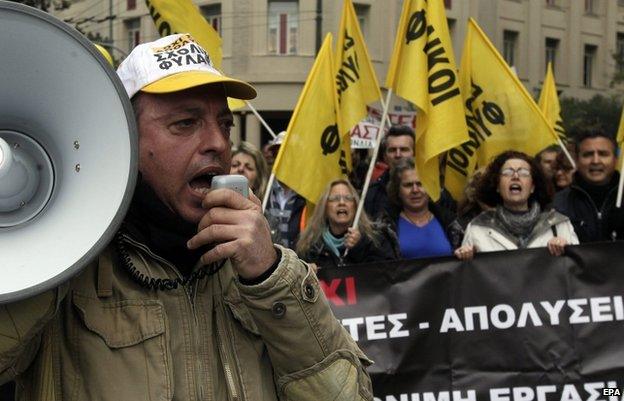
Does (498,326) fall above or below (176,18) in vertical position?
below

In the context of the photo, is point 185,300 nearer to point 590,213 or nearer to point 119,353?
point 119,353

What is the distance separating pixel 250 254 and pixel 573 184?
17.1ft

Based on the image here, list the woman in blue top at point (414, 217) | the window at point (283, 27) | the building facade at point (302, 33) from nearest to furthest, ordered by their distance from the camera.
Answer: the woman in blue top at point (414, 217) < the building facade at point (302, 33) < the window at point (283, 27)

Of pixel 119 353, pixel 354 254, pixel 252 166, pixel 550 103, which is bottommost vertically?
pixel 354 254

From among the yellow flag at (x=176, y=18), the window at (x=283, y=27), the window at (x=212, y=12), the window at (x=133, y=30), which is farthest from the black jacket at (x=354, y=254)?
the window at (x=133, y=30)

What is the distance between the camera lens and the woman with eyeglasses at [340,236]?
5762 millimetres

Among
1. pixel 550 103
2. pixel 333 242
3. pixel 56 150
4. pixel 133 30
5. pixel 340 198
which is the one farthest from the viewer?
pixel 133 30

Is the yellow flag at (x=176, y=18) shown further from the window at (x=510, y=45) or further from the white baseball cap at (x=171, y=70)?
the window at (x=510, y=45)

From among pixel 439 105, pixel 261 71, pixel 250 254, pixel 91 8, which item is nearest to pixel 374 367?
pixel 439 105

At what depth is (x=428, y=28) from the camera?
20.6 ft

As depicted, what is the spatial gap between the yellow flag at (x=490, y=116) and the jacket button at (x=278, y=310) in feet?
16.9

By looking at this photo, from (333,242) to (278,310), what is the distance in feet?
13.6

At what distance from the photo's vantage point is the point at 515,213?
5.62m

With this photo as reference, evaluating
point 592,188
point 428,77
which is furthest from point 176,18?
point 592,188
